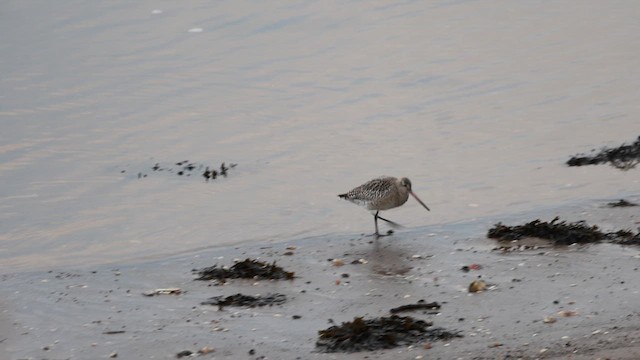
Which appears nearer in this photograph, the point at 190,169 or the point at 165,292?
the point at 165,292

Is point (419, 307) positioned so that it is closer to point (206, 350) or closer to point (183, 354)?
point (206, 350)

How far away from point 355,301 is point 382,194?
9.31 feet

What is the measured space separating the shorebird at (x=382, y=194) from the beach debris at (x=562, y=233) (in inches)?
56.6

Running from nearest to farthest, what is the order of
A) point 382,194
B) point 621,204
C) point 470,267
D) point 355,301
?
point 355,301 < point 470,267 < point 621,204 < point 382,194

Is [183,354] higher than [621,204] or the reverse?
the reverse

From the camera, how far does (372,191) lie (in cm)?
1280

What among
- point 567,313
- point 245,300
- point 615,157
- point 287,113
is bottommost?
point 567,313

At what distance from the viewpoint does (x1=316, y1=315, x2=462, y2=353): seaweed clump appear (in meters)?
8.72

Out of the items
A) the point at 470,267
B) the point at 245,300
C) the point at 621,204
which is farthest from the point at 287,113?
the point at 245,300

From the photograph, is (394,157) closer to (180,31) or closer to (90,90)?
(90,90)

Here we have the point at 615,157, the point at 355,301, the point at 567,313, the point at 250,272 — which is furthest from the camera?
the point at 615,157

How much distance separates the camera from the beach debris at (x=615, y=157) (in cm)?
1422

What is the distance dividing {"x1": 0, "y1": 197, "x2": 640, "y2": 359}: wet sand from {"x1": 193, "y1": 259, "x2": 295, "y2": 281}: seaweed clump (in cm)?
10

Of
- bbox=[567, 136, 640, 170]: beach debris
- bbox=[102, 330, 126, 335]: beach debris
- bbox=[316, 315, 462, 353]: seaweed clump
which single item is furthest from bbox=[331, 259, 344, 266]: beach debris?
bbox=[567, 136, 640, 170]: beach debris
